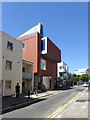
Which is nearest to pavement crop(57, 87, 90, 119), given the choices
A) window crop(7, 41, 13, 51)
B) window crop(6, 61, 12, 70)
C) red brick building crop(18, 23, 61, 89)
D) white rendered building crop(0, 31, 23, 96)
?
white rendered building crop(0, 31, 23, 96)

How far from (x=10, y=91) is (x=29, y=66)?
8424 millimetres

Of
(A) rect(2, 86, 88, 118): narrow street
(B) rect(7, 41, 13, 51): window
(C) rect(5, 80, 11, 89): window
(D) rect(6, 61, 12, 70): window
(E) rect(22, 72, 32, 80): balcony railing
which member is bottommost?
(A) rect(2, 86, 88, 118): narrow street

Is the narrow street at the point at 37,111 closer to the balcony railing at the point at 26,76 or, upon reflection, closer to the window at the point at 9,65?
the window at the point at 9,65

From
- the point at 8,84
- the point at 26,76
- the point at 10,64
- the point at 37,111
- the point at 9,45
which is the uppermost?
the point at 9,45

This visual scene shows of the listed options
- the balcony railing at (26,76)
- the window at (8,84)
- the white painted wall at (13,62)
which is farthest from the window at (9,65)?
the balcony railing at (26,76)

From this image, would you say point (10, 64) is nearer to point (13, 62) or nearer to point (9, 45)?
point (13, 62)

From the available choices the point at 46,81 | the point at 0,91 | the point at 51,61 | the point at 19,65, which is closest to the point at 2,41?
the point at 19,65

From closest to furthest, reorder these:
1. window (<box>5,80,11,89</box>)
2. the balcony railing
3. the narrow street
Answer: the narrow street, window (<box>5,80,11,89</box>), the balcony railing

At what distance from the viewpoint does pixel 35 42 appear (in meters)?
28.4

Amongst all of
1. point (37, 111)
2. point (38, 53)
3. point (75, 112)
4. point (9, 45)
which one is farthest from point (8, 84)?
point (38, 53)

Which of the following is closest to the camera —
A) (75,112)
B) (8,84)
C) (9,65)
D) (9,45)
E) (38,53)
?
(75,112)

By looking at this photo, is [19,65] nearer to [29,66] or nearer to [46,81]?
[29,66]

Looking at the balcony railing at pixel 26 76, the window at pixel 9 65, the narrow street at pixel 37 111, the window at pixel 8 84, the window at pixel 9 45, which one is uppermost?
the window at pixel 9 45

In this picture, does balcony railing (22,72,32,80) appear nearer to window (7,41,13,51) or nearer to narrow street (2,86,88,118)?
window (7,41,13,51)
